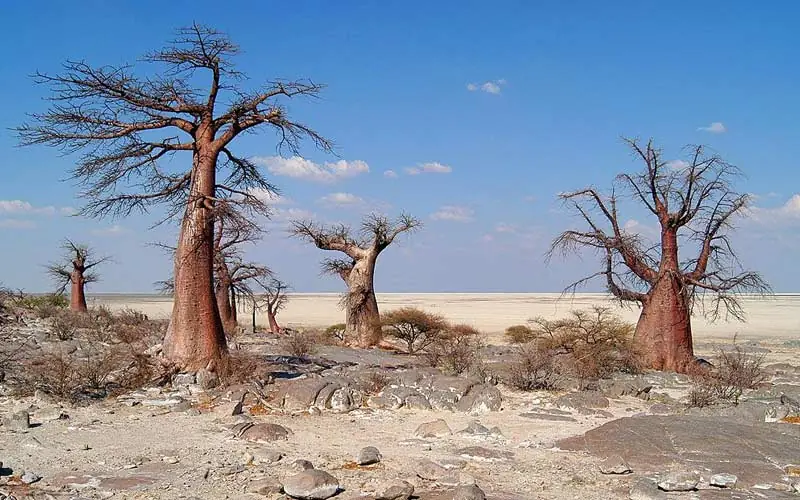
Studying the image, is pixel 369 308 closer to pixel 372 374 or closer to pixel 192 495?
pixel 372 374

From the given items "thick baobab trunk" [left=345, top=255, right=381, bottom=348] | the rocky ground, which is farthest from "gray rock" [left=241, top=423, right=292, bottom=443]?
"thick baobab trunk" [left=345, top=255, right=381, bottom=348]

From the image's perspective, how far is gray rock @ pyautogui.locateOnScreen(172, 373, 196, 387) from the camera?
10.9 metres

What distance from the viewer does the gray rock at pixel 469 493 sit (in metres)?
5.75

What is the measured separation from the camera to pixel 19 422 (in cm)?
841

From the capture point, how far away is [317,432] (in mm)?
8633

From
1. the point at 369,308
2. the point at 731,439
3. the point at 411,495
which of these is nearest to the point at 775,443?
the point at 731,439

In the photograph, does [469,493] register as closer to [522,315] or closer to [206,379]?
[206,379]

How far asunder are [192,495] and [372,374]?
5.60m

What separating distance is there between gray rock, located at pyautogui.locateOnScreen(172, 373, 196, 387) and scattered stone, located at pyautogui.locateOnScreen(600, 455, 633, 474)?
21.3 ft

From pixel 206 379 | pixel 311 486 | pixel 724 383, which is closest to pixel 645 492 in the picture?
pixel 311 486

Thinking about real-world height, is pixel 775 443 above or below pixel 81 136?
below

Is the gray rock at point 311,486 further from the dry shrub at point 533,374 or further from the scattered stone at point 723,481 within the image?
the dry shrub at point 533,374

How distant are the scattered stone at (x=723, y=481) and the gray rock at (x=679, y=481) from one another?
0.16 meters

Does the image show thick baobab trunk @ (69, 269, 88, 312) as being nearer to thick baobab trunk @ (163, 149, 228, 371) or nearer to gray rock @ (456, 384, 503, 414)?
thick baobab trunk @ (163, 149, 228, 371)
